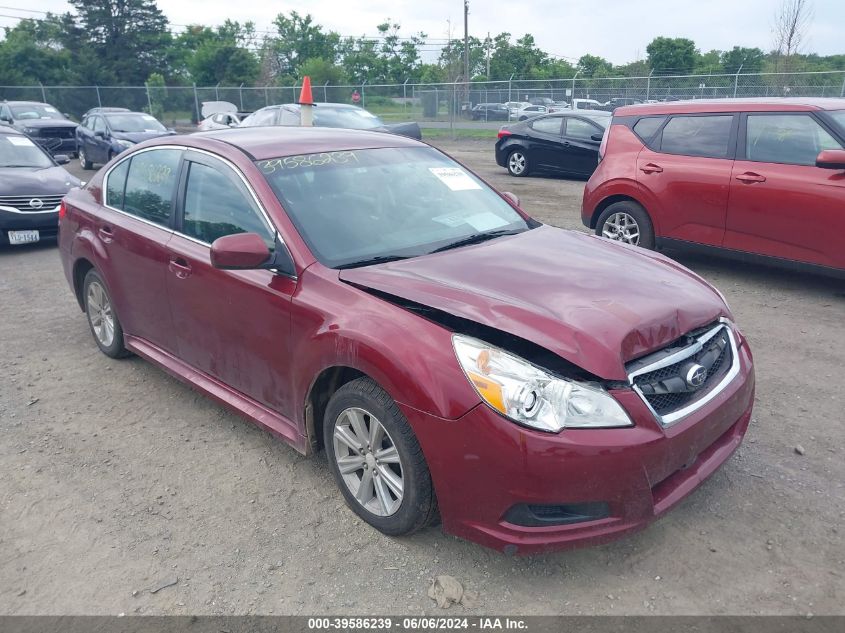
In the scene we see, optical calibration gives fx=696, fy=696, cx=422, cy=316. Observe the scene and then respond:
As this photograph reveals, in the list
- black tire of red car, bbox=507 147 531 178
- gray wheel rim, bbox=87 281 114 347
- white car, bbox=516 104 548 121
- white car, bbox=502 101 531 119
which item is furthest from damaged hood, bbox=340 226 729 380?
white car, bbox=502 101 531 119

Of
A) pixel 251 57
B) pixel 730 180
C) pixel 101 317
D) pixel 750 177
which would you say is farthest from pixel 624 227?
pixel 251 57

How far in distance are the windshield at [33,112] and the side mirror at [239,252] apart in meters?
19.9

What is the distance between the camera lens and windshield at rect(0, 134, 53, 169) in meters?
9.53

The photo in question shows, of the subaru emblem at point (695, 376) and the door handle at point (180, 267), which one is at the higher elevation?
the door handle at point (180, 267)

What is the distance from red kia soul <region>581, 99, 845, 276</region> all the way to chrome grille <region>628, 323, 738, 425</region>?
11.7ft

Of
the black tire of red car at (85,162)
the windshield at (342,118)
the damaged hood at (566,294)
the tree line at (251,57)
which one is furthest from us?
the tree line at (251,57)

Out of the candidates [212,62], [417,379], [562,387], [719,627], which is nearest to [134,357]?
[417,379]

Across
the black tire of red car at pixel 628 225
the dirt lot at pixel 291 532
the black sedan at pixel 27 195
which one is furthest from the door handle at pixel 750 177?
the black sedan at pixel 27 195

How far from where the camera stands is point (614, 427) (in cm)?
257

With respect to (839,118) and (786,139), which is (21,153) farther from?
(839,118)

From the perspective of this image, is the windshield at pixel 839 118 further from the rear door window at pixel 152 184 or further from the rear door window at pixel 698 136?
the rear door window at pixel 152 184

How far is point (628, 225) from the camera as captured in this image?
7516 mm

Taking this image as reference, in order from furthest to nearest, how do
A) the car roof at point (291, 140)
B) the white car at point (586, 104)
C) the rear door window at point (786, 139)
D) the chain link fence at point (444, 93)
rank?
the white car at point (586, 104) → the chain link fence at point (444, 93) → the rear door window at point (786, 139) → the car roof at point (291, 140)

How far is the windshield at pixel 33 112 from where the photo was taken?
64.7 ft
